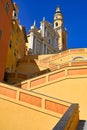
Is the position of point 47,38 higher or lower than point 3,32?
higher

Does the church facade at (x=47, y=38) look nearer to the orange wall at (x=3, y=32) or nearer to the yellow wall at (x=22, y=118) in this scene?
the orange wall at (x=3, y=32)

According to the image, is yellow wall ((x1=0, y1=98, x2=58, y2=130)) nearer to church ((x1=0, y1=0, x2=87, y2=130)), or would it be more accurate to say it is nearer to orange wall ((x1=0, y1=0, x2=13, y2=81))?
church ((x1=0, y1=0, x2=87, y2=130))

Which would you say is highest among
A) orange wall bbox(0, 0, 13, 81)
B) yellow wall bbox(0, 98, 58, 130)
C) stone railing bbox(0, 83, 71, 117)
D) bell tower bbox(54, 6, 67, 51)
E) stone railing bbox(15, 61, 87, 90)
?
bell tower bbox(54, 6, 67, 51)

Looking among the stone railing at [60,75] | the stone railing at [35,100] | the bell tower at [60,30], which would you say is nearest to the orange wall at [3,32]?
the stone railing at [60,75]

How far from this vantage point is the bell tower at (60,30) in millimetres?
66688

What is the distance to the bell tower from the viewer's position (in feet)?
219

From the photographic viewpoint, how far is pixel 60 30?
2680 inches

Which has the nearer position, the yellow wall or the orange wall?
the yellow wall

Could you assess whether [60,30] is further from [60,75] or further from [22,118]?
[22,118]

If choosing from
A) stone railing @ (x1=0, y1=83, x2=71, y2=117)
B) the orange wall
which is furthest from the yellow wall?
the orange wall

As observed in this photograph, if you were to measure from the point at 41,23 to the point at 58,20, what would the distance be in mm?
14419

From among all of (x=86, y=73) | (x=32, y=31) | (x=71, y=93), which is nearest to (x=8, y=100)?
(x=71, y=93)

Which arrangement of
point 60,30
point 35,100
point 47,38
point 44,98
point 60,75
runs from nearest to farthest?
point 44,98 → point 35,100 → point 60,75 → point 47,38 → point 60,30

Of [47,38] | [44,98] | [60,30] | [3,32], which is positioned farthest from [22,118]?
[60,30]
